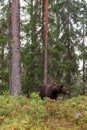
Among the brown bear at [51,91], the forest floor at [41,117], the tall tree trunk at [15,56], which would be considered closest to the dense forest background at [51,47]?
the brown bear at [51,91]

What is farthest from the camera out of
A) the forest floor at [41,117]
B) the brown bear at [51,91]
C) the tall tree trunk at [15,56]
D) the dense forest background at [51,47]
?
the dense forest background at [51,47]

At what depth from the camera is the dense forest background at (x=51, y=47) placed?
89.0ft

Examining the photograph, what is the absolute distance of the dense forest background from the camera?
2712 cm

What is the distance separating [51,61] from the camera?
88.9 feet

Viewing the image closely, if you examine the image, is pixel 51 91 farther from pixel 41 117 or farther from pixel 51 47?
pixel 51 47

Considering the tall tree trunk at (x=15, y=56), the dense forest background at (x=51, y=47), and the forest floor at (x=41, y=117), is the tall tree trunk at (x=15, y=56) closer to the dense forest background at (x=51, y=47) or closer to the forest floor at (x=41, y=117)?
the forest floor at (x=41, y=117)

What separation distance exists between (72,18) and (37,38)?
5901 millimetres

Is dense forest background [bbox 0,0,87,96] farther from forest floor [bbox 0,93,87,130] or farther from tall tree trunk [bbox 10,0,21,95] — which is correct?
forest floor [bbox 0,93,87,130]

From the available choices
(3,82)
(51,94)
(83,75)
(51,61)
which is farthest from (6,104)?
(83,75)

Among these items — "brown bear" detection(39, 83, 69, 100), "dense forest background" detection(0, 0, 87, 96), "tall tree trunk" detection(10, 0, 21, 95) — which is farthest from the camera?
"dense forest background" detection(0, 0, 87, 96)

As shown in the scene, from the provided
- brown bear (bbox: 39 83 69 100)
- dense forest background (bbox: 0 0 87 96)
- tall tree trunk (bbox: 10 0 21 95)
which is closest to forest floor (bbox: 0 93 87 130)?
tall tree trunk (bbox: 10 0 21 95)

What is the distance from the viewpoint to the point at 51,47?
27281 millimetres

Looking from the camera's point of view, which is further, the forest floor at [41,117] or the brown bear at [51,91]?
the brown bear at [51,91]

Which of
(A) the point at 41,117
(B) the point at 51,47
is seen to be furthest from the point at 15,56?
(B) the point at 51,47
